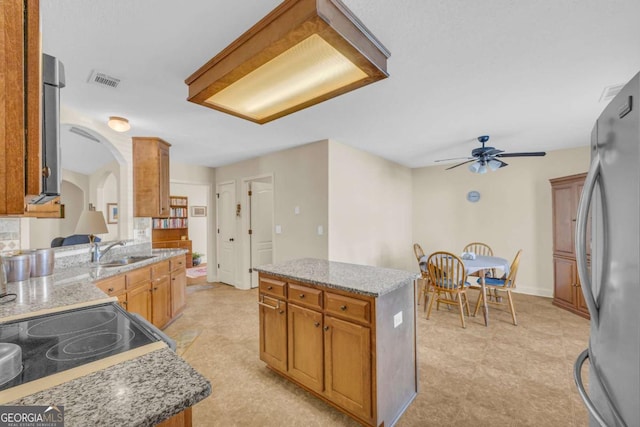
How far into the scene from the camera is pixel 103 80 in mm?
2053

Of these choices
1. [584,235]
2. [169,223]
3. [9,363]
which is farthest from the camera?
[169,223]

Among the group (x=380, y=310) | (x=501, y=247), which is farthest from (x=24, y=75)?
(x=501, y=247)

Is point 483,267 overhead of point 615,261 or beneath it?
beneath

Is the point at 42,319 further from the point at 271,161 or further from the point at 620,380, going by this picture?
the point at 271,161

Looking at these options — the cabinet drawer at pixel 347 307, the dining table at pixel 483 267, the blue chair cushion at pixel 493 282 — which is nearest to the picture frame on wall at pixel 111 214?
the cabinet drawer at pixel 347 307

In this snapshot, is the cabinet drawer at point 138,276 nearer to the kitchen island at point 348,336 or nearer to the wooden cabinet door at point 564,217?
the kitchen island at point 348,336

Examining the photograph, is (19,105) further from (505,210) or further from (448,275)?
(505,210)

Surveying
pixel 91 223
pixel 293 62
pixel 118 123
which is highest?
pixel 118 123

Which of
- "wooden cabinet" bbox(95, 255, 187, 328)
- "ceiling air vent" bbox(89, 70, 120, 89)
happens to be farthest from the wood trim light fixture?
"wooden cabinet" bbox(95, 255, 187, 328)

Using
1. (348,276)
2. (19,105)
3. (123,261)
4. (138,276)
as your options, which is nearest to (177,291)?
(123,261)

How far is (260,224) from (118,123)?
9.00 ft

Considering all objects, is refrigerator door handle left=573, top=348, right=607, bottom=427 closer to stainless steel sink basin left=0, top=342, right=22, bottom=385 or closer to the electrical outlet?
the electrical outlet

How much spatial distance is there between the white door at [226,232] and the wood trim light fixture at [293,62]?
11.4 ft

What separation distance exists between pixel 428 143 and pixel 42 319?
4148mm
